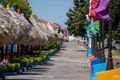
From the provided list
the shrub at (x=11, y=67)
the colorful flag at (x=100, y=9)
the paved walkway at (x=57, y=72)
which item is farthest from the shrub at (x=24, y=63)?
the colorful flag at (x=100, y=9)

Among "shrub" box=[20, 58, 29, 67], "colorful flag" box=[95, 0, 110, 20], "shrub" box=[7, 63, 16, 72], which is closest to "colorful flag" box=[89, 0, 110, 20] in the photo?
"colorful flag" box=[95, 0, 110, 20]

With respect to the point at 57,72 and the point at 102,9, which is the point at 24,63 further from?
the point at 102,9

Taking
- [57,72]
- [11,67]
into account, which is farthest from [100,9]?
[57,72]

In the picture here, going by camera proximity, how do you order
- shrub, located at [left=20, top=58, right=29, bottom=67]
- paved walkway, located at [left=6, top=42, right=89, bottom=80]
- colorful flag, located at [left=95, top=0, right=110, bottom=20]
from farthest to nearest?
shrub, located at [left=20, top=58, right=29, bottom=67], paved walkway, located at [left=6, top=42, right=89, bottom=80], colorful flag, located at [left=95, top=0, right=110, bottom=20]

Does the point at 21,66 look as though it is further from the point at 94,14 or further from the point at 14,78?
the point at 94,14

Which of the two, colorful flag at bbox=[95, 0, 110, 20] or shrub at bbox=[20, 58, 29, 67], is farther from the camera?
shrub at bbox=[20, 58, 29, 67]

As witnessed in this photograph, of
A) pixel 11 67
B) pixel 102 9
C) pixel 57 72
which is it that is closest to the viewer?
pixel 102 9

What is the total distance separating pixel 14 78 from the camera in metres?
26.5

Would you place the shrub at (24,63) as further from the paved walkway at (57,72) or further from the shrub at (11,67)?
the shrub at (11,67)

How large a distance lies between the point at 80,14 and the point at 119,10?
22.8 m

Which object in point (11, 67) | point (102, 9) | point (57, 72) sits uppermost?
point (102, 9)

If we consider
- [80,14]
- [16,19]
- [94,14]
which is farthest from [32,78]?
[80,14]

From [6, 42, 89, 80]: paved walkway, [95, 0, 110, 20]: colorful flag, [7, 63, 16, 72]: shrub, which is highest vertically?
[95, 0, 110, 20]: colorful flag

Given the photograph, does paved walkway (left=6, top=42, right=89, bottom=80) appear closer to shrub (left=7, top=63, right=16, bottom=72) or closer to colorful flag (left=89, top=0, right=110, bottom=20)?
shrub (left=7, top=63, right=16, bottom=72)
